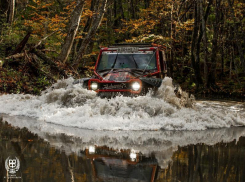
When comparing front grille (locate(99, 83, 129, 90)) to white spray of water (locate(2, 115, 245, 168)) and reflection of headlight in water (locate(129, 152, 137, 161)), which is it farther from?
reflection of headlight in water (locate(129, 152, 137, 161))

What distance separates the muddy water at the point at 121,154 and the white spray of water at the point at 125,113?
0.52m

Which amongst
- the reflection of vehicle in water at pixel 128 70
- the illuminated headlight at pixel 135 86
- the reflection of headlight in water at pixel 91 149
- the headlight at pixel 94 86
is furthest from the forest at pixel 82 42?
the reflection of headlight in water at pixel 91 149

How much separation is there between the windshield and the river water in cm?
111

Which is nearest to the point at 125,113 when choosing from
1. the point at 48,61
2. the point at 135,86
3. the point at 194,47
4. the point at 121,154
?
the point at 135,86

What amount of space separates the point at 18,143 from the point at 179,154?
2512 millimetres

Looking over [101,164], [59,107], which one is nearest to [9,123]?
[59,107]

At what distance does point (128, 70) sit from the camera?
973 centimetres

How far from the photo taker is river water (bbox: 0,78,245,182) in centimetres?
375

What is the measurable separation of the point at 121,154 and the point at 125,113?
11.2 ft

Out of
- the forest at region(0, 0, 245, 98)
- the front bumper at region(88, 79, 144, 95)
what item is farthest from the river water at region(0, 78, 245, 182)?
the forest at region(0, 0, 245, 98)

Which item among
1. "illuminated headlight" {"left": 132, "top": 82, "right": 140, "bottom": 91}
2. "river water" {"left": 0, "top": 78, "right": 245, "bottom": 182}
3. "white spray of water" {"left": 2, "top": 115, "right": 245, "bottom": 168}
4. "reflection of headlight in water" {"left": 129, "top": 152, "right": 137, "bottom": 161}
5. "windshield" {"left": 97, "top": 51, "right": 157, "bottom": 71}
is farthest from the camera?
"windshield" {"left": 97, "top": 51, "right": 157, "bottom": 71}

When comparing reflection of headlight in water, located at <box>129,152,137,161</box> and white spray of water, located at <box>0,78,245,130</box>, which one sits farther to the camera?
white spray of water, located at <box>0,78,245,130</box>

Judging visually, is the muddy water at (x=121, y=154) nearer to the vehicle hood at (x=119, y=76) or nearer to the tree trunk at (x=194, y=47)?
the vehicle hood at (x=119, y=76)

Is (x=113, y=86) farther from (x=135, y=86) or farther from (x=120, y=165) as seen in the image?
(x=120, y=165)
